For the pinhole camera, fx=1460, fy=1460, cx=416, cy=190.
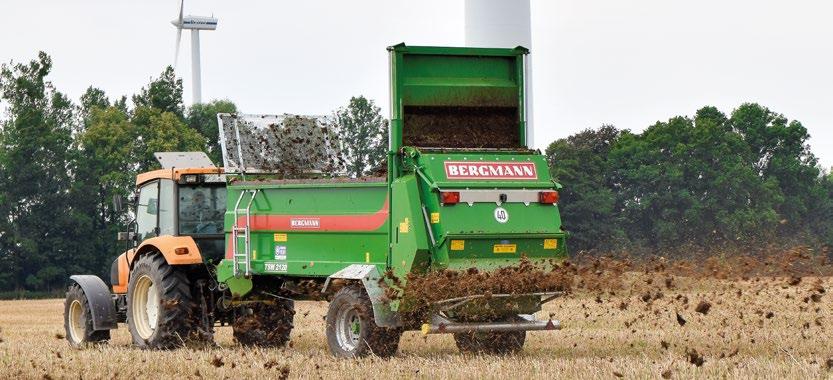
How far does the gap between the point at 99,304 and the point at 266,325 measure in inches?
86.8

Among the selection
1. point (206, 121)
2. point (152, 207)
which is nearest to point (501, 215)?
point (152, 207)

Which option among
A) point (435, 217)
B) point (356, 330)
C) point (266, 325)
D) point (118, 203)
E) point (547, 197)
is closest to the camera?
point (435, 217)

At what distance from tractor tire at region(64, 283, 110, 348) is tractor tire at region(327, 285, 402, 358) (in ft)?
15.0

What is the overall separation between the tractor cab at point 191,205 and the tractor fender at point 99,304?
105 centimetres

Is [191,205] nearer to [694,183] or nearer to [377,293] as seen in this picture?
[377,293]

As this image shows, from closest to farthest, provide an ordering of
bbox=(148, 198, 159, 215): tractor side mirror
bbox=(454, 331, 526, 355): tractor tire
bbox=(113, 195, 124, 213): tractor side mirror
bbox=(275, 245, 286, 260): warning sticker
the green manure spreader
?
the green manure spreader
bbox=(454, 331, 526, 355): tractor tire
bbox=(275, 245, 286, 260): warning sticker
bbox=(113, 195, 124, 213): tractor side mirror
bbox=(148, 198, 159, 215): tractor side mirror

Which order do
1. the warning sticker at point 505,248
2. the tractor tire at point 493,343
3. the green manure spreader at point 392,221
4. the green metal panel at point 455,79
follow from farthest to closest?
1. the tractor tire at point 493,343
2. the green metal panel at point 455,79
3. the warning sticker at point 505,248
4. the green manure spreader at point 392,221

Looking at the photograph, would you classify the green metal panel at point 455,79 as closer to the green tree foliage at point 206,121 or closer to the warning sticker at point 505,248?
the warning sticker at point 505,248

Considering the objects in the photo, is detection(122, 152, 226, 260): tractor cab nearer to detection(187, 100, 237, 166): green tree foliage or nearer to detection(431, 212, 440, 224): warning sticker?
detection(431, 212, 440, 224): warning sticker

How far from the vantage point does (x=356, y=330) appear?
49.2 feet

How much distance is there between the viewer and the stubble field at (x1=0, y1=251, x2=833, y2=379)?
42.2ft

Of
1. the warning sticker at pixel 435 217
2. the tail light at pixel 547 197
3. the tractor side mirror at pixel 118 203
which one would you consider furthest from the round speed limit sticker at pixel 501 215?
the tractor side mirror at pixel 118 203

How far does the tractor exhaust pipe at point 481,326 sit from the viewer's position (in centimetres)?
1414

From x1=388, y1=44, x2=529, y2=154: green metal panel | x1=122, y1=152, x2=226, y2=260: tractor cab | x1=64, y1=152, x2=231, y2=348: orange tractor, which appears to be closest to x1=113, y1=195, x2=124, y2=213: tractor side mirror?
x1=64, y1=152, x2=231, y2=348: orange tractor
